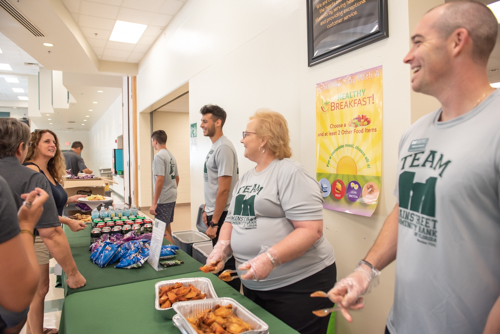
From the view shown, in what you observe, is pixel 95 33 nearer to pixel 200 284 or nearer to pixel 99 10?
pixel 99 10

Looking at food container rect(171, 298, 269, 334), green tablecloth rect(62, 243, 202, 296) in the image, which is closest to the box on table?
green tablecloth rect(62, 243, 202, 296)

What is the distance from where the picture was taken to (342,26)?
1.93 m

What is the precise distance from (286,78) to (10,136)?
75.2 inches

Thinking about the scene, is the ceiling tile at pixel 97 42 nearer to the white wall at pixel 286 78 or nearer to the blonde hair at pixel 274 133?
the white wall at pixel 286 78

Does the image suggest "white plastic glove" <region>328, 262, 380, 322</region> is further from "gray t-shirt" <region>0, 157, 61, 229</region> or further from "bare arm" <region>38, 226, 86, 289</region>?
"gray t-shirt" <region>0, 157, 61, 229</region>

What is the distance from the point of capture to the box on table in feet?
18.4

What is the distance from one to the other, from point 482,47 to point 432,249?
1.87 feet

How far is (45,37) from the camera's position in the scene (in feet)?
17.4

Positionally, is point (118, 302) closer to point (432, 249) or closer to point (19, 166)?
point (19, 166)

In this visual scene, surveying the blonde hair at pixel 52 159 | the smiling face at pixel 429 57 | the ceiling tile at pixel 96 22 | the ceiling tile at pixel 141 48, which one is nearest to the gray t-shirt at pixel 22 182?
the blonde hair at pixel 52 159

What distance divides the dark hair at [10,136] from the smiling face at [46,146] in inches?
44.7

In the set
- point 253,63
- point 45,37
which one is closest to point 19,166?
point 253,63

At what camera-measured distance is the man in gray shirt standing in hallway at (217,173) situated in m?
2.71

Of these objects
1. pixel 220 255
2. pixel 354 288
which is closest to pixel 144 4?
pixel 220 255
